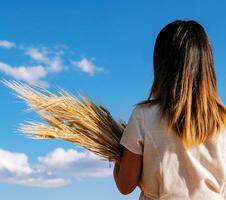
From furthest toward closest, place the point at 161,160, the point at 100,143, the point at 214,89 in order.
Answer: the point at 100,143, the point at 214,89, the point at 161,160

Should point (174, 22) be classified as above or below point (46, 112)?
above

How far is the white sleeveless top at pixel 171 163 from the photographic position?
2.14 metres

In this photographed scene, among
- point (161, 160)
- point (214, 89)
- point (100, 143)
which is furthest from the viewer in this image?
point (100, 143)

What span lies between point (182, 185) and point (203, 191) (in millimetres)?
101

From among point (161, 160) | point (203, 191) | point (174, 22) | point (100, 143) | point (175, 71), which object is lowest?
point (203, 191)

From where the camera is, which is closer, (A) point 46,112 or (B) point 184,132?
(B) point 184,132

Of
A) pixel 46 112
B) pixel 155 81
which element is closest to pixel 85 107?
pixel 46 112

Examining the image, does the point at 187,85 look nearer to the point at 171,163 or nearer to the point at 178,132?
the point at 178,132

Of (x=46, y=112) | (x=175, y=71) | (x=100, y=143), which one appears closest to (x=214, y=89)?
(x=175, y=71)

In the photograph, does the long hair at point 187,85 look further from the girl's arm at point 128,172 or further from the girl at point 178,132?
the girl's arm at point 128,172

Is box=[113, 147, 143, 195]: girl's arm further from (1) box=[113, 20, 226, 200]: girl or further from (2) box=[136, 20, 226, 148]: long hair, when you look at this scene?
(2) box=[136, 20, 226, 148]: long hair

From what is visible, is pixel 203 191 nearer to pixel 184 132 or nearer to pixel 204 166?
pixel 204 166

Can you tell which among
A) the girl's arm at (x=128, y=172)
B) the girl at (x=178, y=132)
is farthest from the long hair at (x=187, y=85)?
the girl's arm at (x=128, y=172)

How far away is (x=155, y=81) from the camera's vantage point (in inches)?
89.0
